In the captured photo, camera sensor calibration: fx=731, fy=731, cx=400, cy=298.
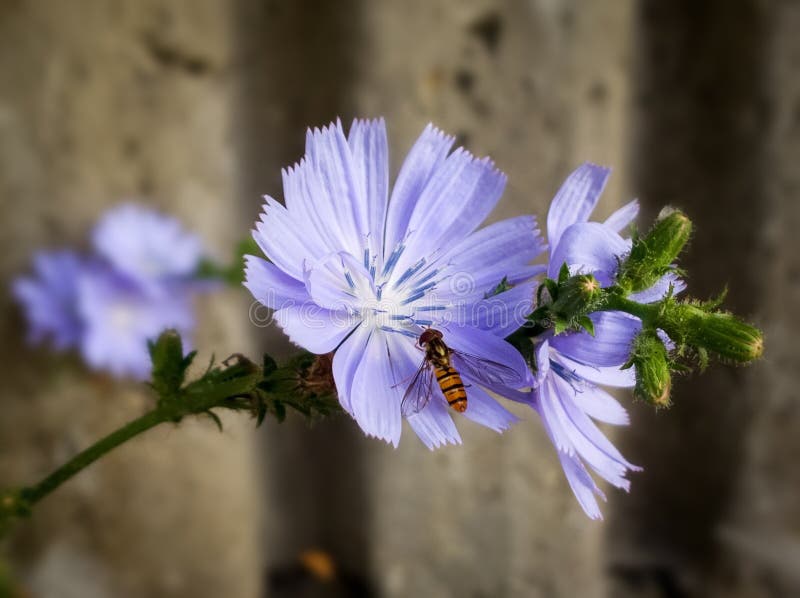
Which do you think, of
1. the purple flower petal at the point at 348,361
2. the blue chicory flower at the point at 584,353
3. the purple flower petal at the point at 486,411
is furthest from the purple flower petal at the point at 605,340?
the purple flower petal at the point at 348,361

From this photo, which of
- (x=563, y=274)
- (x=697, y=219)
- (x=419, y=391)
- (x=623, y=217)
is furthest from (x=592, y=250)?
(x=697, y=219)

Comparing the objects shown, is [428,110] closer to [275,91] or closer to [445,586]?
[275,91]

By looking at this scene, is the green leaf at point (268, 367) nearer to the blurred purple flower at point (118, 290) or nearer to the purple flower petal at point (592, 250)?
the purple flower petal at point (592, 250)

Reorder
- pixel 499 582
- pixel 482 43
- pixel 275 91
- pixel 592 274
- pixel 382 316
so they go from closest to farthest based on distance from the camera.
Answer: pixel 592 274 → pixel 382 316 → pixel 482 43 → pixel 499 582 → pixel 275 91

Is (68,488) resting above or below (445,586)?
above

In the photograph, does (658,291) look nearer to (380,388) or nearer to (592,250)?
(592,250)

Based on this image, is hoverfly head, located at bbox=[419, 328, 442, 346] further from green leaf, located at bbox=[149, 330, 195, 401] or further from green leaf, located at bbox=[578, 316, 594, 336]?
green leaf, located at bbox=[149, 330, 195, 401]

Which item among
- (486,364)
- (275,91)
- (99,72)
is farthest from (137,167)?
(486,364)
